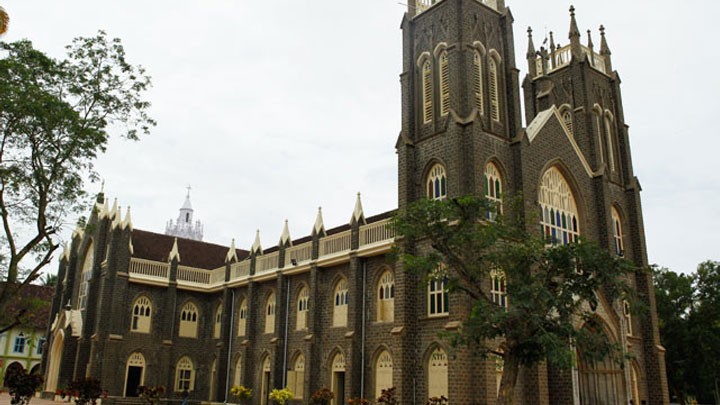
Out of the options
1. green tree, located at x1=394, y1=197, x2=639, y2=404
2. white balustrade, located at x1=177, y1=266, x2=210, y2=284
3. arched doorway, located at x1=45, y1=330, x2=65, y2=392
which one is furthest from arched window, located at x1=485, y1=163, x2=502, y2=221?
arched doorway, located at x1=45, y1=330, x2=65, y2=392

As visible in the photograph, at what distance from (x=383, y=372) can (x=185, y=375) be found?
16.0 meters

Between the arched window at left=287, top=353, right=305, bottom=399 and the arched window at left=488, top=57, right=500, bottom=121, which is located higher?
the arched window at left=488, top=57, right=500, bottom=121

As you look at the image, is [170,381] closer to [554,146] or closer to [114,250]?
[114,250]

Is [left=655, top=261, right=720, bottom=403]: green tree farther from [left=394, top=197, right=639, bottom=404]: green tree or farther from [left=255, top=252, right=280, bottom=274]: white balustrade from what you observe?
[left=255, top=252, right=280, bottom=274]: white balustrade

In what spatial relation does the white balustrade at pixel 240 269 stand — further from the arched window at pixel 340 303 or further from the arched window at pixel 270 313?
the arched window at pixel 340 303

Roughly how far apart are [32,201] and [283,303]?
47.7ft

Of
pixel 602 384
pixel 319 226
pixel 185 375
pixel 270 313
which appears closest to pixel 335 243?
pixel 319 226

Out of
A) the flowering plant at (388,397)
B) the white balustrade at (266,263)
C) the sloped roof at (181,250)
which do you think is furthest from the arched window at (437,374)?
the sloped roof at (181,250)

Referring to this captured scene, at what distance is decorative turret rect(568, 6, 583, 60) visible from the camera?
3050cm

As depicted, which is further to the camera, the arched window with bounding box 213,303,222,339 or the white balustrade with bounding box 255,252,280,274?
the arched window with bounding box 213,303,222,339

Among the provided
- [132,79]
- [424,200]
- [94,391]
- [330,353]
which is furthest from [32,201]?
[330,353]

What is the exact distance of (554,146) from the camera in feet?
87.3

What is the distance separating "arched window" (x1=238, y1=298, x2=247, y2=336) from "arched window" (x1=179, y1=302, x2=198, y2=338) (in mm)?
3441

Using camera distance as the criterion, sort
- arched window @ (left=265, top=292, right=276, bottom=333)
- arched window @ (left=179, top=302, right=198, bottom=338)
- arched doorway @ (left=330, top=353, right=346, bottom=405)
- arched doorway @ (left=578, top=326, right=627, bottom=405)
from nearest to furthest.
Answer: arched doorway @ (left=578, top=326, right=627, bottom=405) → arched doorway @ (left=330, top=353, right=346, bottom=405) → arched window @ (left=265, top=292, right=276, bottom=333) → arched window @ (left=179, top=302, right=198, bottom=338)
